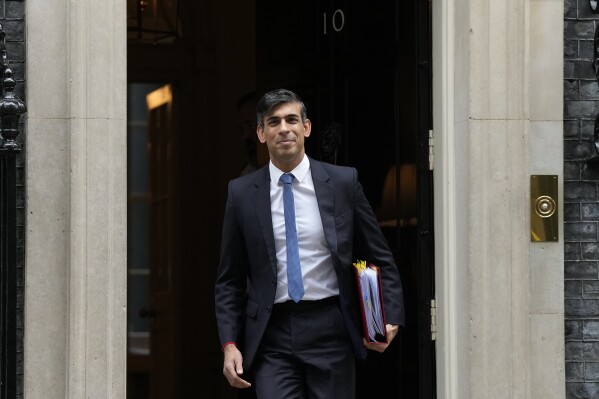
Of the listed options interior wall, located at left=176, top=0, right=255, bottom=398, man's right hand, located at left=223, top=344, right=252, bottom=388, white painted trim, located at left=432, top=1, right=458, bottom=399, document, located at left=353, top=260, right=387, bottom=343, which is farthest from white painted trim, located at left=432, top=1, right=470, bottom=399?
interior wall, located at left=176, top=0, right=255, bottom=398

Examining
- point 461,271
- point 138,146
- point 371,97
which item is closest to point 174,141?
point 138,146

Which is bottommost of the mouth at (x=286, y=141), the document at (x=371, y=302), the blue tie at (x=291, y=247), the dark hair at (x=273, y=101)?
the document at (x=371, y=302)

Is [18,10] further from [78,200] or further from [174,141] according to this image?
[174,141]

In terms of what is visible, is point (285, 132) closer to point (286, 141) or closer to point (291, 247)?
point (286, 141)

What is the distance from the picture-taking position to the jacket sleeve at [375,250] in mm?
7008

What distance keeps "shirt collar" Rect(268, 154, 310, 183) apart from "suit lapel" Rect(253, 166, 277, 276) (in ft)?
0.10

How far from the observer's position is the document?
692 centimetres

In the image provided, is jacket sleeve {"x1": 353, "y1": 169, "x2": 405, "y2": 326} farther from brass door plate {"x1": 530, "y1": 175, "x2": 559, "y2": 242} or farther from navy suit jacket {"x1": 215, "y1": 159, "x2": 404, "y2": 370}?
brass door plate {"x1": 530, "y1": 175, "x2": 559, "y2": 242}

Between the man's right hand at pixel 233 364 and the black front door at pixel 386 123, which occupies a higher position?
the black front door at pixel 386 123

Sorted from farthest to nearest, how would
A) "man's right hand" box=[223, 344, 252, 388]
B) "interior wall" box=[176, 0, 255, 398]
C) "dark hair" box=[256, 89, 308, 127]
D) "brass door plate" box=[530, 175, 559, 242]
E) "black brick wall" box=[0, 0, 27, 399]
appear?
"interior wall" box=[176, 0, 255, 398] < "brass door plate" box=[530, 175, 559, 242] < "black brick wall" box=[0, 0, 27, 399] < "dark hair" box=[256, 89, 308, 127] < "man's right hand" box=[223, 344, 252, 388]

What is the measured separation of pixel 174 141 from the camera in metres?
13.0

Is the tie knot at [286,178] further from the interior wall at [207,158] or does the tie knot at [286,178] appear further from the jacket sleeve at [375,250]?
the interior wall at [207,158]

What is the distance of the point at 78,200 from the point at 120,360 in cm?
76

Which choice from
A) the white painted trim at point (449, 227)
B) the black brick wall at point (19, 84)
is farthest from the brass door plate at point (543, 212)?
the black brick wall at point (19, 84)
